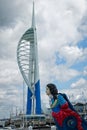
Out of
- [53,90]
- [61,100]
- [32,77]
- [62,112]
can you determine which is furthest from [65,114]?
[32,77]

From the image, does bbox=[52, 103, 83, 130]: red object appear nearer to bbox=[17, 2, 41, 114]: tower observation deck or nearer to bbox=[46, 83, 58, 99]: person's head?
bbox=[46, 83, 58, 99]: person's head

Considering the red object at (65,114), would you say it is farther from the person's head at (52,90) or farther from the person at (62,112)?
the person's head at (52,90)

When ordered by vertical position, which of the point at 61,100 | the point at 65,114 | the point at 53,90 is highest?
the point at 53,90

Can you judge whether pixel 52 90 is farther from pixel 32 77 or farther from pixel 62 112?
pixel 32 77

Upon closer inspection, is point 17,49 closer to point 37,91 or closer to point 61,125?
point 37,91

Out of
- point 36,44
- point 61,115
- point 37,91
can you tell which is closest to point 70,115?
point 61,115

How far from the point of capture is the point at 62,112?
5715 mm

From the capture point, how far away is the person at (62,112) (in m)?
5.62

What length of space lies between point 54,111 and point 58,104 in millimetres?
156

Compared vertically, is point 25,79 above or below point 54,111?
above

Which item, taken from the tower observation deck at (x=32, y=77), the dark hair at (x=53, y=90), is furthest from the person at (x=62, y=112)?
the tower observation deck at (x=32, y=77)

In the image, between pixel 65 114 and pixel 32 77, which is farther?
pixel 32 77

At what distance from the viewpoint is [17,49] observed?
2859 inches

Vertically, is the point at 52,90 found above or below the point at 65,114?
above
